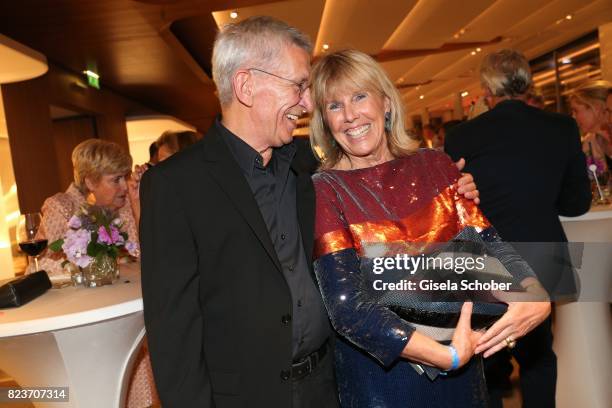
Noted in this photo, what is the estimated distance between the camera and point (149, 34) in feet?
21.5

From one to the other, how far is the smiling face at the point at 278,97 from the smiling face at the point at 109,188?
6.64 feet

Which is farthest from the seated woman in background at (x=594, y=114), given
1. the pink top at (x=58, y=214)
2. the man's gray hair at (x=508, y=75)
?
the pink top at (x=58, y=214)

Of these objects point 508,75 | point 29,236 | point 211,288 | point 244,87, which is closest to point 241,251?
point 211,288

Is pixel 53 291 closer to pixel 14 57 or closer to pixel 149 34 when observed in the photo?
pixel 14 57

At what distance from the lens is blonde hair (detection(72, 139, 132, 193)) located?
324cm

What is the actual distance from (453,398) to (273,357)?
0.53m

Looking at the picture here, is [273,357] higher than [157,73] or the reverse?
the reverse

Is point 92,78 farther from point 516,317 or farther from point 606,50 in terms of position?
point 516,317

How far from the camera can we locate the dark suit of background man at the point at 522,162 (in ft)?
8.16

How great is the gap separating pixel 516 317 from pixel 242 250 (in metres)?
0.74

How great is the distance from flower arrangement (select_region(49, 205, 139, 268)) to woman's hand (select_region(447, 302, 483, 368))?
1494mm

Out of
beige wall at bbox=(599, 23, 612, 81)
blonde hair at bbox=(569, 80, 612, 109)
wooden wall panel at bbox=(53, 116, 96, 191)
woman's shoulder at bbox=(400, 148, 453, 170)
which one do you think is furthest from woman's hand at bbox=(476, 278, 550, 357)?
wooden wall panel at bbox=(53, 116, 96, 191)

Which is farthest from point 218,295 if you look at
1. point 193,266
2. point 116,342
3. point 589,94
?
point 589,94

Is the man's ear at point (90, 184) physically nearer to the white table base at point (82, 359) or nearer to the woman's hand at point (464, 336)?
the white table base at point (82, 359)
